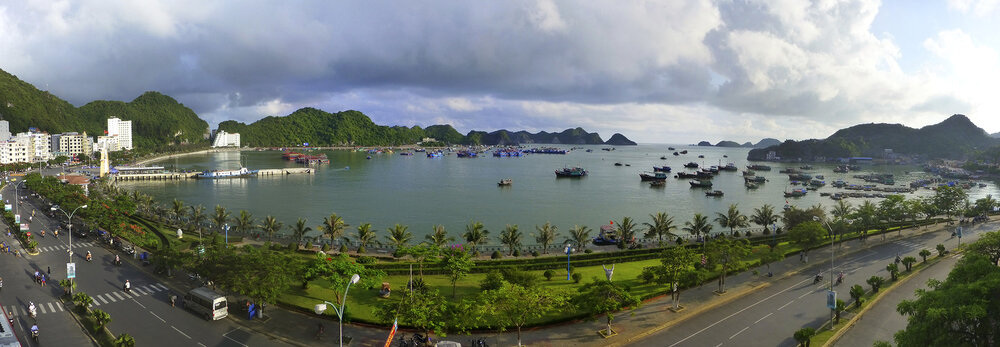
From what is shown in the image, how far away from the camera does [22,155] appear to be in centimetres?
13875

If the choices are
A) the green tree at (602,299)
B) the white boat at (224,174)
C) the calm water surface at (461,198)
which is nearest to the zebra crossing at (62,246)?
the calm water surface at (461,198)

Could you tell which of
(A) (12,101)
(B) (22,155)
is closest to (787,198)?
(B) (22,155)

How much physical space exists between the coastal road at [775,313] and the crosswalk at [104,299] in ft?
113

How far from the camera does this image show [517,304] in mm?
25469

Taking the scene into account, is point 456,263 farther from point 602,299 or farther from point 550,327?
point 602,299

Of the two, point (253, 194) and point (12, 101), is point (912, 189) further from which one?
point (12, 101)

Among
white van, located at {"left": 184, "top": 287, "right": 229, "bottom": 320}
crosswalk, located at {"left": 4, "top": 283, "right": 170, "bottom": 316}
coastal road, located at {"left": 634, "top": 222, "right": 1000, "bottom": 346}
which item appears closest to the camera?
coastal road, located at {"left": 634, "top": 222, "right": 1000, "bottom": 346}

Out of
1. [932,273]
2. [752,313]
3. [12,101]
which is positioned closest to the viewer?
[752,313]

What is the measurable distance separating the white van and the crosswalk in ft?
18.5

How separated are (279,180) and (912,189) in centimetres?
16427

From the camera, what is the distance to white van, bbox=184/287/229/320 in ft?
97.5

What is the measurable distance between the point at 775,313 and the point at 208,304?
3713 centimetres

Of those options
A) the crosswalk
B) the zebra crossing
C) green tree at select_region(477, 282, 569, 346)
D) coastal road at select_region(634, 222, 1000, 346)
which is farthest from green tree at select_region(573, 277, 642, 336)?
the zebra crossing

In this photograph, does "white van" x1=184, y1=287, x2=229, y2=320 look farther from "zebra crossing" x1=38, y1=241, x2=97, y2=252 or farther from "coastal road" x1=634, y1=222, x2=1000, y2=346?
"zebra crossing" x1=38, y1=241, x2=97, y2=252
